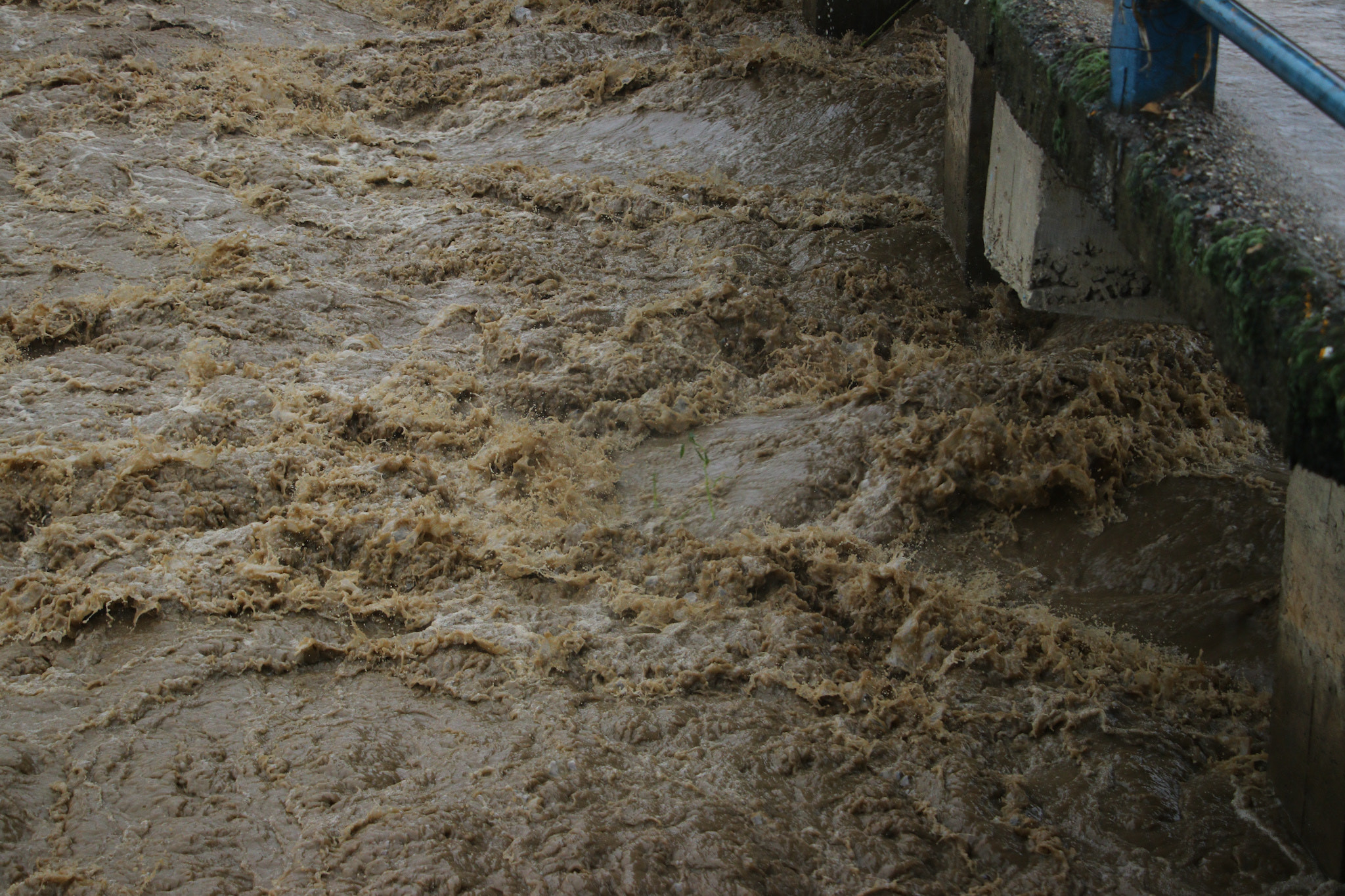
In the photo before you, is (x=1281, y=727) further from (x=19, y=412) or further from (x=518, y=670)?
(x=19, y=412)

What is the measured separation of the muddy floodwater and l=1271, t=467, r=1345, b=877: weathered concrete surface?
0.53ft

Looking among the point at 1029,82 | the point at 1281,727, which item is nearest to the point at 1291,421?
the point at 1281,727

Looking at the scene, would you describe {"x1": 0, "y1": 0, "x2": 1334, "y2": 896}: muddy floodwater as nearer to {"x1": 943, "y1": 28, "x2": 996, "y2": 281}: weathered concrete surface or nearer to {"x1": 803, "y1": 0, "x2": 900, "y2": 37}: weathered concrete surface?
{"x1": 943, "y1": 28, "x2": 996, "y2": 281}: weathered concrete surface

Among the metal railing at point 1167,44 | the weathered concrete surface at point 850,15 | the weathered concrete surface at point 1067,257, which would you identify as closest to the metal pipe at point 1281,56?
the metal railing at point 1167,44

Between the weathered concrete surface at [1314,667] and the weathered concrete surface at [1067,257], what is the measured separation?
1.57m

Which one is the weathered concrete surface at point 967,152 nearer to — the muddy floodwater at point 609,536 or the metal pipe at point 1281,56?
the muddy floodwater at point 609,536

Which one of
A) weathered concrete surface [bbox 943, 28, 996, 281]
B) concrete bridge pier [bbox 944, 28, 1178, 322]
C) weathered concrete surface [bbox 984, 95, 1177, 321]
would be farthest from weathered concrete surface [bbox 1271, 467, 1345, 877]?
weathered concrete surface [bbox 943, 28, 996, 281]

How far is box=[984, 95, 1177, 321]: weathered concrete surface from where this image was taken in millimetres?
4023

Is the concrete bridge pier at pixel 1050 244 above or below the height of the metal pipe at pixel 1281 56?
below

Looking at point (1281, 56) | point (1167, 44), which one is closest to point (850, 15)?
point (1167, 44)

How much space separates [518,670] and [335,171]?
545 centimetres

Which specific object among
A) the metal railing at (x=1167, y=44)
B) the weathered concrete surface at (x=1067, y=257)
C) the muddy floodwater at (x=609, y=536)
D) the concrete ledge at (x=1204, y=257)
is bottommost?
the muddy floodwater at (x=609, y=536)

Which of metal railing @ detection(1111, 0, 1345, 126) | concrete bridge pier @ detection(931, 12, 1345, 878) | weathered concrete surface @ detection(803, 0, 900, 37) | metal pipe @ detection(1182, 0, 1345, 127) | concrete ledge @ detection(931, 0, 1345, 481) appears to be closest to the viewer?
metal pipe @ detection(1182, 0, 1345, 127)

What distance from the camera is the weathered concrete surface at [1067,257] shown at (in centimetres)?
402
